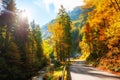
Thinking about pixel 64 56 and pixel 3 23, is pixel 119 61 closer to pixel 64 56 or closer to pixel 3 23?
pixel 3 23

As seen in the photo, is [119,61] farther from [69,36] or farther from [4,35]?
[69,36]

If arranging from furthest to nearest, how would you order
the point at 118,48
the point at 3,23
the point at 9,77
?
1. the point at 3,23
2. the point at 9,77
3. the point at 118,48

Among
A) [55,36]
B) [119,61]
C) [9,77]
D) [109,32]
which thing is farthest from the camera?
[55,36]

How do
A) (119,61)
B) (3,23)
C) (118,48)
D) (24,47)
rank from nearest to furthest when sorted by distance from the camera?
(119,61) < (118,48) < (3,23) < (24,47)

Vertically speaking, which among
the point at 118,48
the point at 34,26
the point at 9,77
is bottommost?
the point at 9,77

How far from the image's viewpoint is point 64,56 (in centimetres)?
8294

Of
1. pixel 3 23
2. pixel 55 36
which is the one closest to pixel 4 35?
pixel 3 23

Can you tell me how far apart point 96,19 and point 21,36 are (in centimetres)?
2604

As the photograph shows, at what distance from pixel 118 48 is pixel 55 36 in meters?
40.5

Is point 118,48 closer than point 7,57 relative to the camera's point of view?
Yes

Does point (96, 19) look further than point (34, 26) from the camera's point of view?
No

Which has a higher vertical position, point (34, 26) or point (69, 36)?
point (34, 26)

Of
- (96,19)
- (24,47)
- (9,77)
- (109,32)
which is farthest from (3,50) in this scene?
(109,32)

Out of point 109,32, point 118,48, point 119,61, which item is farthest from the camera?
point 118,48
